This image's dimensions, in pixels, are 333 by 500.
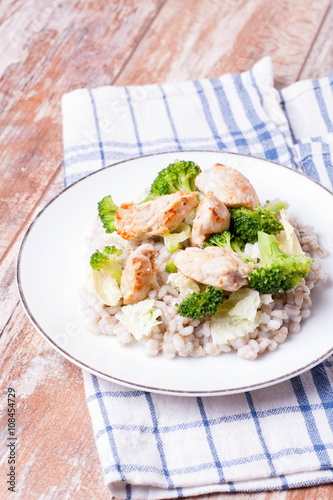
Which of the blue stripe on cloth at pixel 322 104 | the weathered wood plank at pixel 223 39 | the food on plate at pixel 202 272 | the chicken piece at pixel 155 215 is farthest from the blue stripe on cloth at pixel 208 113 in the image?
the chicken piece at pixel 155 215

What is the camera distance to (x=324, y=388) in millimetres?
3256

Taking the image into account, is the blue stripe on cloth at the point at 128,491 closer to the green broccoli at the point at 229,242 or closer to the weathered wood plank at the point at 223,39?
the green broccoli at the point at 229,242

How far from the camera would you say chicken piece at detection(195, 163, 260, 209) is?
351 cm

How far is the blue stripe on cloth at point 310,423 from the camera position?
9.75 feet

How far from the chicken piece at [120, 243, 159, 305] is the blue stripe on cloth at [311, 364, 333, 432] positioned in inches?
40.2

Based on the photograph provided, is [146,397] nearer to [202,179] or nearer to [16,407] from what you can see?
[16,407]

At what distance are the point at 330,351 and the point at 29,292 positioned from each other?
166 centimetres

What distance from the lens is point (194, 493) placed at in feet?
9.50

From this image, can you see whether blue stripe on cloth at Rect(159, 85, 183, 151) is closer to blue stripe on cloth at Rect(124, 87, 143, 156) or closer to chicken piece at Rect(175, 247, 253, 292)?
blue stripe on cloth at Rect(124, 87, 143, 156)

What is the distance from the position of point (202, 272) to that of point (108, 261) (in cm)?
56

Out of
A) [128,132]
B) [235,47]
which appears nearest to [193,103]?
[128,132]

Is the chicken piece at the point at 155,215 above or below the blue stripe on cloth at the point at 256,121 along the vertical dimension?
above

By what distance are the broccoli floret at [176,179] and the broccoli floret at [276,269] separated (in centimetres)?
67

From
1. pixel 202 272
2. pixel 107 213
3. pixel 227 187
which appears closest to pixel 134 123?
pixel 107 213
